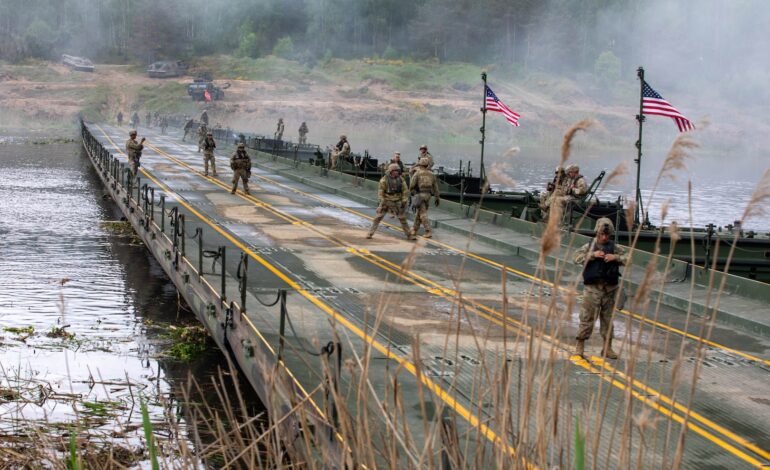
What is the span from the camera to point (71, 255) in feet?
79.3

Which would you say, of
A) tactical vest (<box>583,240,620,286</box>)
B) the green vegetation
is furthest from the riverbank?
tactical vest (<box>583,240,620,286</box>)

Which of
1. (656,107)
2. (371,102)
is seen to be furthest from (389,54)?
(656,107)

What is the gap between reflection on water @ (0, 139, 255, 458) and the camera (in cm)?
1152

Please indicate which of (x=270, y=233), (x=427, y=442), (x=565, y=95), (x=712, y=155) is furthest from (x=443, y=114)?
(x=427, y=442)

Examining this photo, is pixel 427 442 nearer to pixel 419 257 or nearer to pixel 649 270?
pixel 649 270

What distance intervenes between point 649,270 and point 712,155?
126 m

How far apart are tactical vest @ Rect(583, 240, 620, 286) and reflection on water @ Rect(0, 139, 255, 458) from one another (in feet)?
14.9

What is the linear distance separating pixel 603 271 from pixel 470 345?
2.46 meters

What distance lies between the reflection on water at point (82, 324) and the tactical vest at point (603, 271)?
4556mm

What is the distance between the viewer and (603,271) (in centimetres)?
1192

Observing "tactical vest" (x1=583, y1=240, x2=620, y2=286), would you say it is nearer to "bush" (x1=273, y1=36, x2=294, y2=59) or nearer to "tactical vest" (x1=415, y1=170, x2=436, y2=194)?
"tactical vest" (x1=415, y1=170, x2=436, y2=194)

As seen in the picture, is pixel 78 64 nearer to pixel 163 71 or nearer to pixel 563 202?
pixel 163 71

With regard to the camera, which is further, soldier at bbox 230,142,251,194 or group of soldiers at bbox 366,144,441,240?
soldier at bbox 230,142,251,194

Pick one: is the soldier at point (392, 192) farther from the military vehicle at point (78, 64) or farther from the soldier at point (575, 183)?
the military vehicle at point (78, 64)
